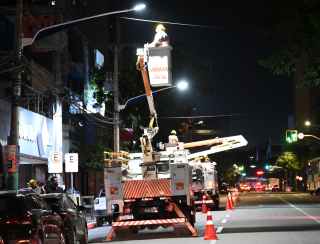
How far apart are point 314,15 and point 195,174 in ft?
47.6

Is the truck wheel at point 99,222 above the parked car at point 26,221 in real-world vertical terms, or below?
below

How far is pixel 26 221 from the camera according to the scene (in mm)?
13070

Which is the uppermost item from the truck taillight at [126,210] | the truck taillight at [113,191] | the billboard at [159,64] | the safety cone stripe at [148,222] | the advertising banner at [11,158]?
the billboard at [159,64]

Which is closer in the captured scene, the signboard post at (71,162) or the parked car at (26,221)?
the parked car at (26,221)

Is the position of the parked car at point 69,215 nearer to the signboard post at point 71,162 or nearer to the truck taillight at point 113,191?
the truck taillight at point 113,191

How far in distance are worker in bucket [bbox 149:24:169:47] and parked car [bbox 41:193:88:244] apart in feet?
36.7

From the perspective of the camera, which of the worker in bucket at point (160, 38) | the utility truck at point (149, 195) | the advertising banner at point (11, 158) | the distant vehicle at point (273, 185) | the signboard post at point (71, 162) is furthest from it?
the distant vehicle at point (273, 185)

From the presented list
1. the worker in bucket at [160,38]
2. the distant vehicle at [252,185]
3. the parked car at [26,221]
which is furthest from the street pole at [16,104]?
the distant vehicle at [252,185]

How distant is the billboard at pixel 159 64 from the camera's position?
29.7m

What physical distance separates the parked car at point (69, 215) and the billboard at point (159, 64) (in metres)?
12.0

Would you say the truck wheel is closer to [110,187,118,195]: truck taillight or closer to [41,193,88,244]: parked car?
[110,187,118,195]: truck taillight

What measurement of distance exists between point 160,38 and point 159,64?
2.16 metres

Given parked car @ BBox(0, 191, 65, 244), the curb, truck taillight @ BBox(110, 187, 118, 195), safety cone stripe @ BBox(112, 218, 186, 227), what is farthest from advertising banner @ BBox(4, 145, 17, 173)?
the curb

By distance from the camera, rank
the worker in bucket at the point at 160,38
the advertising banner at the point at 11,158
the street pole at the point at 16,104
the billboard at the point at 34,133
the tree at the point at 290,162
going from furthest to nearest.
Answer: the tree at the point at 290,162, the billboard at the point at 34,133, the worker in bucket at the point at 160,38, the street pole at the point at 16,104, the advertising banner at the point at 11,158
